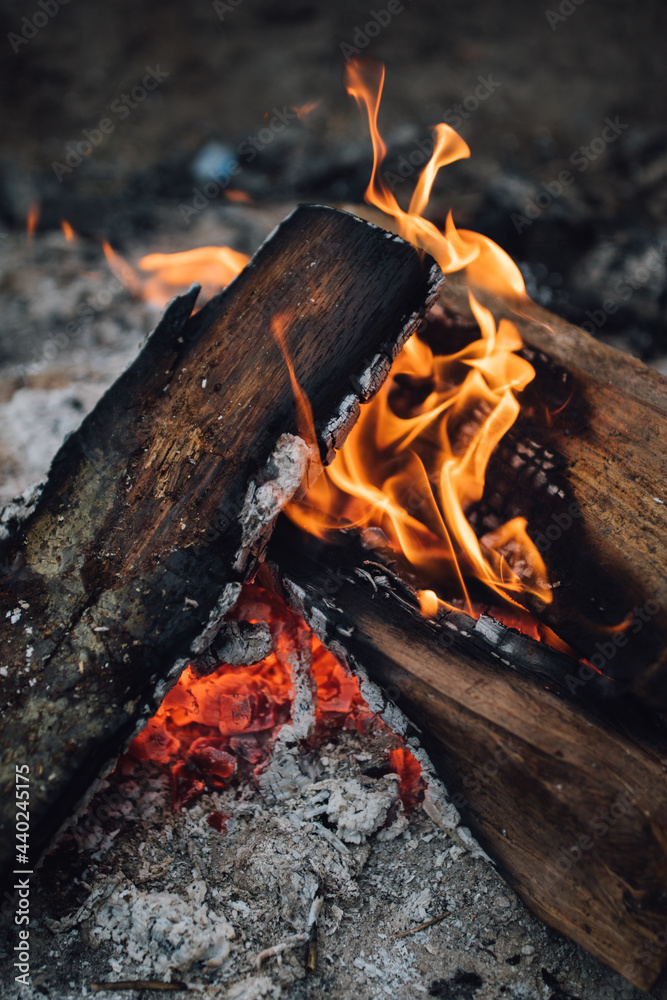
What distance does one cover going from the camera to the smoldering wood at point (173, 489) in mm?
1853

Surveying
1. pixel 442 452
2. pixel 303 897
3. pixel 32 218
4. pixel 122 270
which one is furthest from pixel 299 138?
pixel 303 897

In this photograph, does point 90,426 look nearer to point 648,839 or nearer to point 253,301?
point 253,301

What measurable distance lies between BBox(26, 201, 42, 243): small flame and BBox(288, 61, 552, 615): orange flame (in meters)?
2.92

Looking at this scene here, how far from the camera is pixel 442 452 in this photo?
2.74 m

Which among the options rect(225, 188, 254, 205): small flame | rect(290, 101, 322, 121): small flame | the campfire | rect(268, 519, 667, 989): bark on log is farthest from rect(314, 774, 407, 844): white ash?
rect(290, 101, 322, 121): small flame

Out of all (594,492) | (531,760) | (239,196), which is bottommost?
(531,760)

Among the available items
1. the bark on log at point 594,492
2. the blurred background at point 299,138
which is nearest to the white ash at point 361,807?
the bark on log at point 594,492

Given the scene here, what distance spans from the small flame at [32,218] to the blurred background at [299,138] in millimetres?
10

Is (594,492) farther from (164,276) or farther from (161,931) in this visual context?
(164,276)

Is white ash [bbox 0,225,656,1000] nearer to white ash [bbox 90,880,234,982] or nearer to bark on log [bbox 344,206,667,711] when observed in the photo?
white ash [bbox 90,880,234,982]

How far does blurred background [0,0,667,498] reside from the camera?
3988 millimetres

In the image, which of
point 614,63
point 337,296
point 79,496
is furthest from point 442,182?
point 79,496

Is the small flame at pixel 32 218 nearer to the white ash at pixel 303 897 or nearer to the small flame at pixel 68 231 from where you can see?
the small flame at pixel 68 231

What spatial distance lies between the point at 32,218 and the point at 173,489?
3.62 meters
